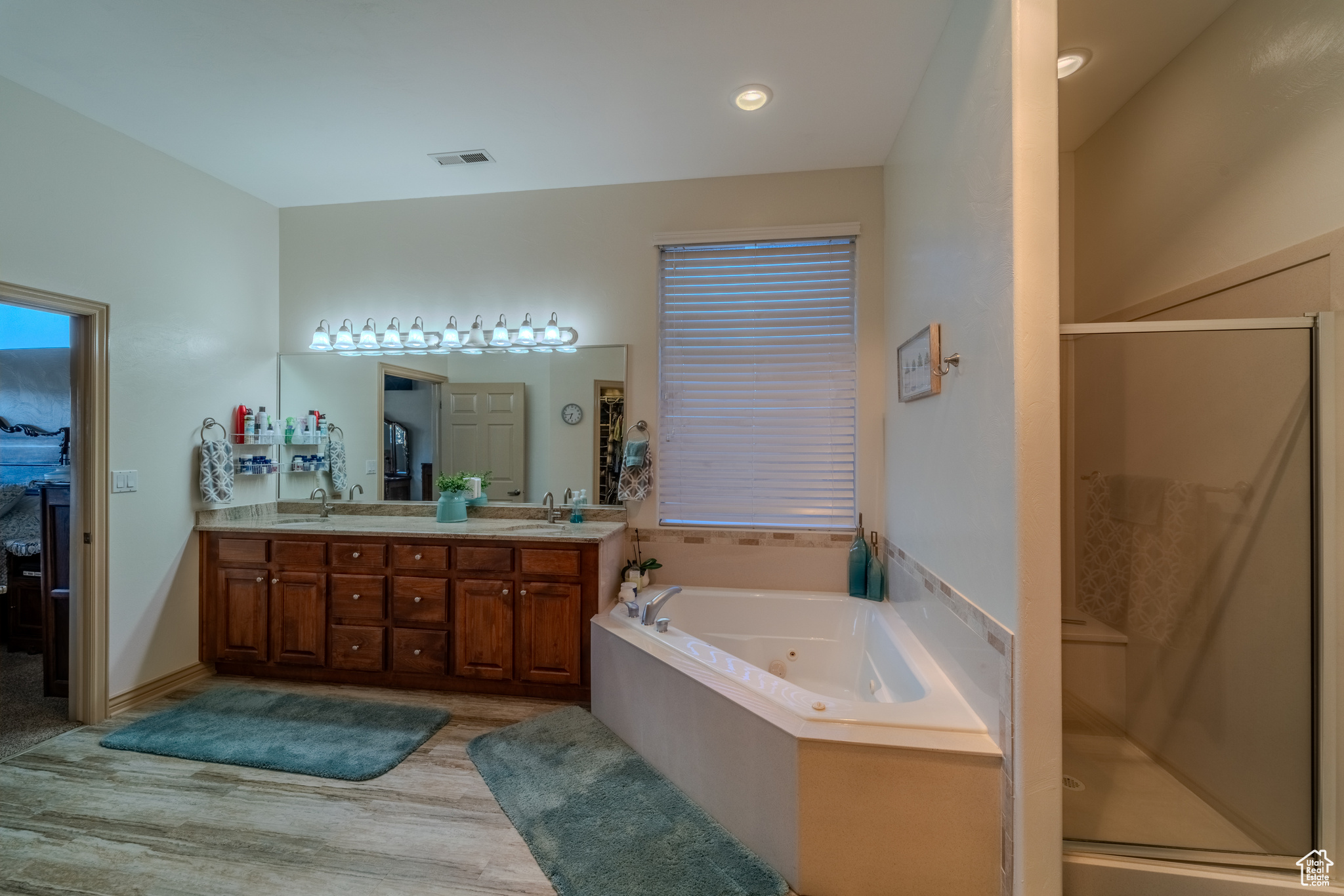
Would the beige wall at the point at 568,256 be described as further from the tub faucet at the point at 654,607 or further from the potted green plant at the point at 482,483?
the potted green plant at the point at 482,483

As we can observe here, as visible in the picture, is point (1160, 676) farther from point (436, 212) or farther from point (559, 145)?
point (436, 212)

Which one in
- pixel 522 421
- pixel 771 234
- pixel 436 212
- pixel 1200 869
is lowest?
pixel 1200 869

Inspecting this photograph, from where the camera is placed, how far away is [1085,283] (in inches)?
102

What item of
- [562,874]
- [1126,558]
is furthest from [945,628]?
[562,874]

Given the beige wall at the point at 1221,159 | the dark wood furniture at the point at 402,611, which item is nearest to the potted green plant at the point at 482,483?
the dark wood furniture at the point at 402,611

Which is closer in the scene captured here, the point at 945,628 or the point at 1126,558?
the point at 1126,558

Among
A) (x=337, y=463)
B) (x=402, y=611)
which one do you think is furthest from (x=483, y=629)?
(x=337, y=463)

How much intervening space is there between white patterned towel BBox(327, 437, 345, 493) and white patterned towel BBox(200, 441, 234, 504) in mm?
504

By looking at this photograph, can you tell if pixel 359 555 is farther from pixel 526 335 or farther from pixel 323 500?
pixel 526 335

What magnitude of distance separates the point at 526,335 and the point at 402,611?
5.25 ft

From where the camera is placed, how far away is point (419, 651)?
2896 millimetres

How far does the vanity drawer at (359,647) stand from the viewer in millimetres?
2936

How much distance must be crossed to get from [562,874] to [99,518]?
104 inches

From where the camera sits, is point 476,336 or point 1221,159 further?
point 476,336
